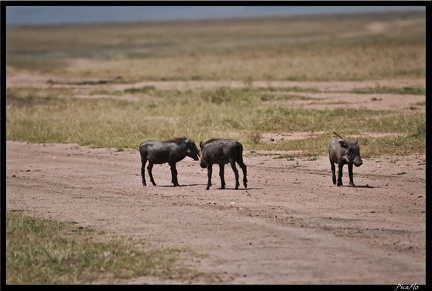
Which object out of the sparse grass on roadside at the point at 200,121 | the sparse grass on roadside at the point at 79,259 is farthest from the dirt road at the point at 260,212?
the sparse grass on roadside at the point at 200,121

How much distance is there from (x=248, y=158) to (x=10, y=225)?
280 inches

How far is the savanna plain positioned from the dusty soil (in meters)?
0.03

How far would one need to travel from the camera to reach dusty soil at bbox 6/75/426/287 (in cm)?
1041

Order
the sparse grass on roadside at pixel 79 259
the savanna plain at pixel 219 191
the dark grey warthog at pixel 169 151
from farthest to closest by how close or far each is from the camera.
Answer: the dark grey warthog at pixel 169 151, the savanna plain at pixel 219 191, the sparse grass on roadside at pixel 79 259

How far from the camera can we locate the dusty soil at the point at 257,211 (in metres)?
10.4

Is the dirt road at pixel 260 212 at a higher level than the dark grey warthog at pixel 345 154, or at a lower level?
lower

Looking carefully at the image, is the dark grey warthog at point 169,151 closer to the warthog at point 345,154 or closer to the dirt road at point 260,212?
the dirt road at point 260,212

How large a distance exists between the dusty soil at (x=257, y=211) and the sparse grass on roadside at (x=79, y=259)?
240 mm

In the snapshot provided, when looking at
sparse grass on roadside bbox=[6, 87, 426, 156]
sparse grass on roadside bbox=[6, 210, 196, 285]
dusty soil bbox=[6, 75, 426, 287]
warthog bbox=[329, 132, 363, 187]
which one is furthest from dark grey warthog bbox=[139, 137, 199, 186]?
sparse grass on roadside bbox=[6, 87, 426, 156]

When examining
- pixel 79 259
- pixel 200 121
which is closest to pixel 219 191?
pixel 79 259

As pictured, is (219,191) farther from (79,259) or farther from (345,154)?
(79,259)

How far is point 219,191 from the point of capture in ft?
50.5

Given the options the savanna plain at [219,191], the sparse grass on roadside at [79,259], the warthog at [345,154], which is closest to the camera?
the sparse grass on roadside at [79,259]

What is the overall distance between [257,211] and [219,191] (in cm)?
184
